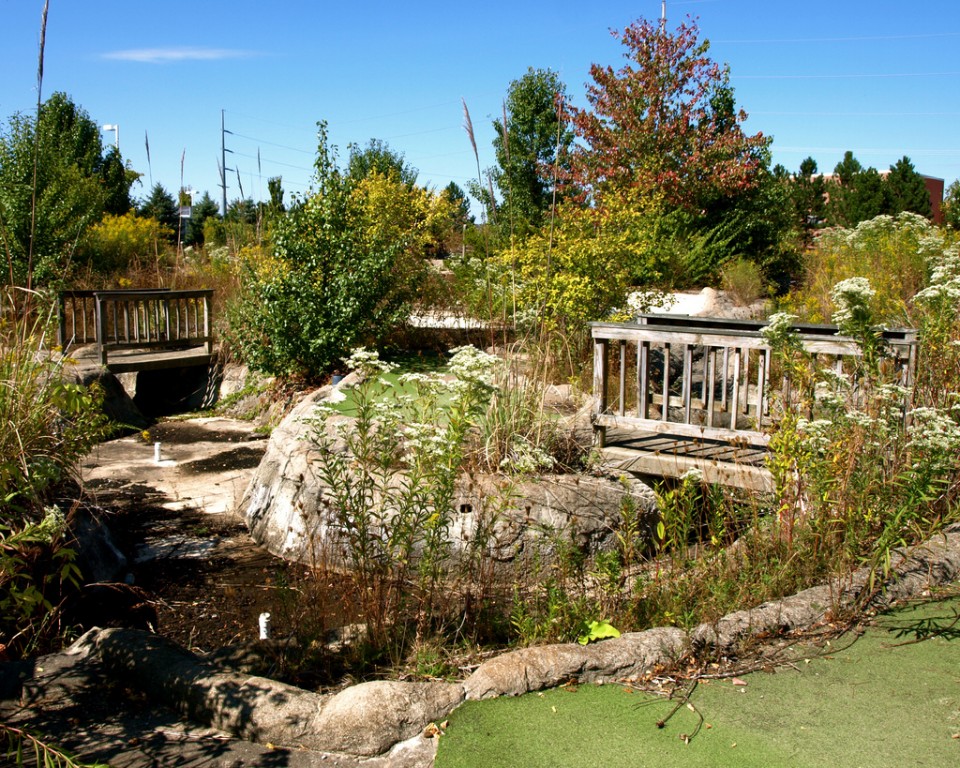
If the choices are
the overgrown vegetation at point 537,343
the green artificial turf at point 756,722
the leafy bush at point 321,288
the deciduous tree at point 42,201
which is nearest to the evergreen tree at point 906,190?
the overgrown vegetation at point 537,343

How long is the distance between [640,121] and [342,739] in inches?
583

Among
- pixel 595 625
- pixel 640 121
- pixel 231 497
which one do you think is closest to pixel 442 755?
pixel 595 625

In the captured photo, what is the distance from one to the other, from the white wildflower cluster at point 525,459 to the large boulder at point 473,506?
0.47ft

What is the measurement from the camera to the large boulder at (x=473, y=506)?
5.55 metres

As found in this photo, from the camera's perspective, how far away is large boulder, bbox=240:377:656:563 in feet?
18.2

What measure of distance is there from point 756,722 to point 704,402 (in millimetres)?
3684

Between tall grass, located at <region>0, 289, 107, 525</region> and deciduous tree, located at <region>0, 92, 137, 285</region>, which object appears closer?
tall grass, located at <region>0, 289, 107, 525</region>

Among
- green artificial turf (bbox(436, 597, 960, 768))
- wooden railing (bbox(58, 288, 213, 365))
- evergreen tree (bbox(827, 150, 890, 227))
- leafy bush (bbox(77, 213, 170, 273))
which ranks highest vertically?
evergreen tree (bbox(827, 150, 890, 227))

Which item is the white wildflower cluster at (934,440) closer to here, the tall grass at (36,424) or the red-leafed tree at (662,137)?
the tall grass at (36,424)

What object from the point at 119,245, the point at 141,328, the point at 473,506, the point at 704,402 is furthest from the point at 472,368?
the point at 119,245

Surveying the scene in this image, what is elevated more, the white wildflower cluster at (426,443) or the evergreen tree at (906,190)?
the evergreen tree at (906,190)

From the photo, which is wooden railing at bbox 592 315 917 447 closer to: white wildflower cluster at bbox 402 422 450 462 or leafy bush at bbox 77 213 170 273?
white wildflower cluster at bbox 402 422 450 462

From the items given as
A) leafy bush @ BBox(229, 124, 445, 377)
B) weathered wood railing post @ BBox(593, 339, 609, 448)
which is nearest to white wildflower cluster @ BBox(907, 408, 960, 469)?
weathered wood railing post @ BBox(593, 339, 609, 448)

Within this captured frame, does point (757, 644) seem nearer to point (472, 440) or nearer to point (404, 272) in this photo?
point (472, 440)
